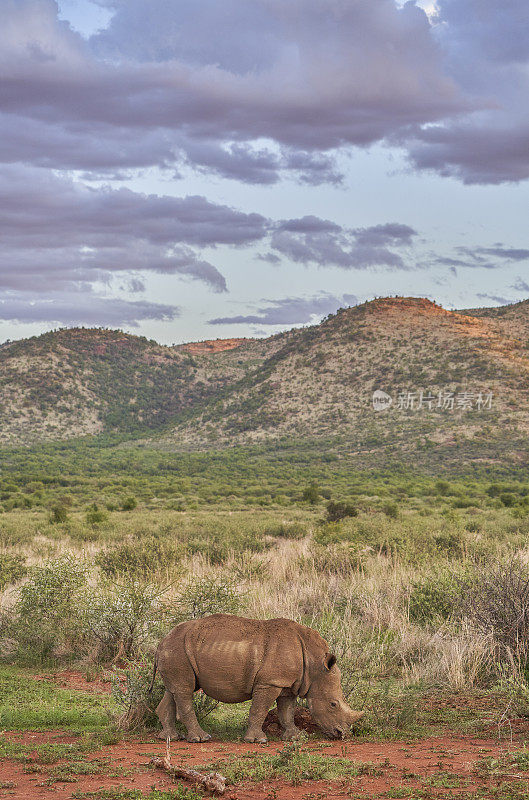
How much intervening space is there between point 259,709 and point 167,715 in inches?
37.2

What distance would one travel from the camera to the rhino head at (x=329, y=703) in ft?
22.2

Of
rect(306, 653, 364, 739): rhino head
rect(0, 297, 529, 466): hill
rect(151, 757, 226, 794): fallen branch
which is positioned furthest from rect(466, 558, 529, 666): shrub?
rect(0, 297, 529, 466): hill

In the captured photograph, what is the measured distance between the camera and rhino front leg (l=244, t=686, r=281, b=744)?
6.71 meters

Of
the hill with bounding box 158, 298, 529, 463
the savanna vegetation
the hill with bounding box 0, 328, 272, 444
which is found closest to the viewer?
the savanna vegetation

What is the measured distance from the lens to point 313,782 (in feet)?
18.4

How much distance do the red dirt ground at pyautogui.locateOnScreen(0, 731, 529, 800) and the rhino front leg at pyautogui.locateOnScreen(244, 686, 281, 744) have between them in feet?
0.30

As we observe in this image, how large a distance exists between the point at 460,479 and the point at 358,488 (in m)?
14.0

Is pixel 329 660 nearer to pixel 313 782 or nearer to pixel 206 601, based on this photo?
pixel 313 782

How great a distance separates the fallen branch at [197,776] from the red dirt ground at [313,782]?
65 millimetres

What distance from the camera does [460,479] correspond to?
61.7 m

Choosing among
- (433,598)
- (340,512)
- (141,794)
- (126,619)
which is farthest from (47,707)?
(340,512)

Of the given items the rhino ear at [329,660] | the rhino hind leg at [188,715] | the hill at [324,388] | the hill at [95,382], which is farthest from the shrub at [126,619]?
the hill at [95,382]

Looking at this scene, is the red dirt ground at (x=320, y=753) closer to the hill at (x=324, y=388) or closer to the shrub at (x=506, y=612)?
the shrub at (x=506, y=612)

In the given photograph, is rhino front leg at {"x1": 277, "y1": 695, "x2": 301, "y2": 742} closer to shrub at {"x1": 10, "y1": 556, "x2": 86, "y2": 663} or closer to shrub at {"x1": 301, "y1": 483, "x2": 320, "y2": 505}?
shrub at {"x1": 10, "y1": 556, "x2": 86, "y2": 663}
